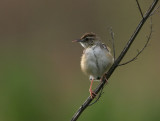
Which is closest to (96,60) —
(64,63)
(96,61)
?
(96,61)

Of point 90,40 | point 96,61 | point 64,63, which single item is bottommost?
point 96,61

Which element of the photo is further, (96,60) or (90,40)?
(90,40)

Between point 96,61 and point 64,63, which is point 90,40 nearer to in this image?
point 96,61

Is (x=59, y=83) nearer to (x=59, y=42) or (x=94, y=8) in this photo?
(x=59, y=42)

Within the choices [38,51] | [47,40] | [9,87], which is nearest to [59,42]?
[47,40]

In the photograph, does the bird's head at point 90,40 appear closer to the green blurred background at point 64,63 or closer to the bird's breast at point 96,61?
the bird's breast at point 96,61

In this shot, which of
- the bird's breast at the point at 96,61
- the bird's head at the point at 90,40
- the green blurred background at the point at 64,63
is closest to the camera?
the bird's breast at the point at 96,61

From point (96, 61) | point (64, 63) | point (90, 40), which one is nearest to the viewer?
point (96, 61)

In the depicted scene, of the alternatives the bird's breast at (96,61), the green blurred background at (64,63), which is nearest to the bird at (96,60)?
the bird's breast at (96,61)

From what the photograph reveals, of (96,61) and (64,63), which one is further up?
(64,63)

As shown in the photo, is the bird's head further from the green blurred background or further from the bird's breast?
the green blurred background
